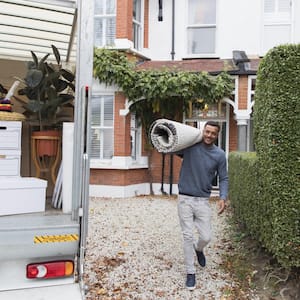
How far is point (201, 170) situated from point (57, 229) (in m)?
2.41

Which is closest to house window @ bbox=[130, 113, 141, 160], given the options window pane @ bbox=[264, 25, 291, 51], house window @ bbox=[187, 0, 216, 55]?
house window @ bbox=[187, 0, 216, 55]

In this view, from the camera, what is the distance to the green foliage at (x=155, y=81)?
10.4 metres

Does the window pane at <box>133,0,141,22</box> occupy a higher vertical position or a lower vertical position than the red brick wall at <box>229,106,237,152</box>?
higher

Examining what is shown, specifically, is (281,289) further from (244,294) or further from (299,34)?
(299,34)

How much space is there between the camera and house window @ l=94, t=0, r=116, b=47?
37.8ft

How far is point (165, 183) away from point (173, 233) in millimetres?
5413

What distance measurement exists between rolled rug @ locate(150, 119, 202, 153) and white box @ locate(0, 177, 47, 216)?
1694 millimetres

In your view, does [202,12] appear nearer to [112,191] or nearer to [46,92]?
[112,191]

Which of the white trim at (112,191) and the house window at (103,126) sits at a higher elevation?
the house window at (103,126)

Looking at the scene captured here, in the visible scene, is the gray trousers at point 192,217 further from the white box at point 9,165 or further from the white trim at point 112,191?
the white trim at point 112,191

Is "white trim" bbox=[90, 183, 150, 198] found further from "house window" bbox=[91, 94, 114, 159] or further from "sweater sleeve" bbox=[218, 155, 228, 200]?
"sweater sleeve" bbox=[218, 155, 228, 200]

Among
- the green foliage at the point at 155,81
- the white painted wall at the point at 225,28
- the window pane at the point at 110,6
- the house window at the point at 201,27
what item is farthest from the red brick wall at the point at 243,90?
the window pane at the point at 110,6

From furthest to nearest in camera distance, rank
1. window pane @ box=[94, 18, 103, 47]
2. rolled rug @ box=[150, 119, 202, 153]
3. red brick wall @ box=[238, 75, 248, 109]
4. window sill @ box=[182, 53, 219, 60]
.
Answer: window sill @ box=[182, 53, 219, 60] < window pane @ box=[94, 18, 103, 47] < red brick wall @ box=[238, 75, 248, 109] < rolled rug @ box=[150, 119, 202, 153]

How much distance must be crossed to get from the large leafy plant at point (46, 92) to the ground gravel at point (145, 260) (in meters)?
1.94
